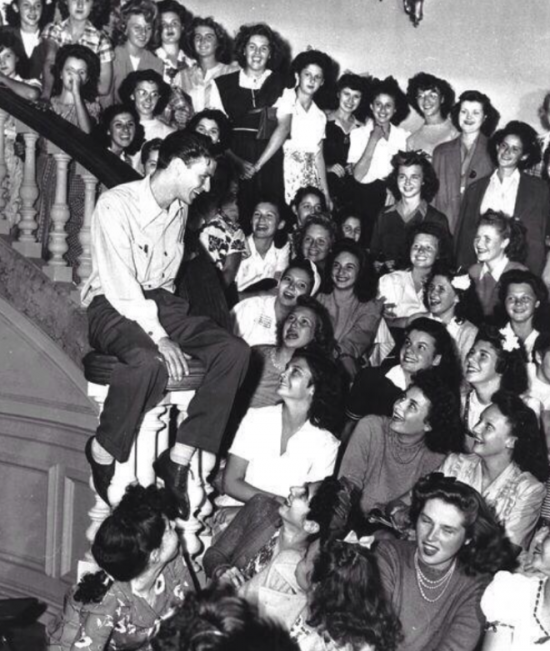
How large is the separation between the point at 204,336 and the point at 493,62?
448cm

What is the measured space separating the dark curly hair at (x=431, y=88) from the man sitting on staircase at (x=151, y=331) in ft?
10.2

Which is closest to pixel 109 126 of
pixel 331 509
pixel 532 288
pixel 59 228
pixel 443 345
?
pixel 59 228

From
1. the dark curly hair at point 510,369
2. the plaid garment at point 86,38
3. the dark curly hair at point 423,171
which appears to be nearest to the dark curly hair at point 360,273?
the dark curly hair at point 423,171

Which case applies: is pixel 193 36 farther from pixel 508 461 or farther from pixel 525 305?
pixel 508 461

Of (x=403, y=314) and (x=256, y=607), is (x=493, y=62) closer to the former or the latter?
(x=403, y=314)

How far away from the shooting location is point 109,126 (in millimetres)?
6078

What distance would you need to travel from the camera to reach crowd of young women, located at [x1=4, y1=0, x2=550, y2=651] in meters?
3.69

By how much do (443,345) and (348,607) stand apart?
5.55 feet

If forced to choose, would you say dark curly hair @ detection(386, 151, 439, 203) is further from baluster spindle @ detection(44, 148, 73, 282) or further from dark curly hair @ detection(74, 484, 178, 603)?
dark curly hair @ detection(74, 484, 178, 603)

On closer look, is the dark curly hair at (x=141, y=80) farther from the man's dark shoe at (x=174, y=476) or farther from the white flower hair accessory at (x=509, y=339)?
the man's dark shoe at (x=174, y=476)

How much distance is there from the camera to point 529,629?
3.47 m

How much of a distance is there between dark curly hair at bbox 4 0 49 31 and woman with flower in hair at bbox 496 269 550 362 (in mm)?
2984

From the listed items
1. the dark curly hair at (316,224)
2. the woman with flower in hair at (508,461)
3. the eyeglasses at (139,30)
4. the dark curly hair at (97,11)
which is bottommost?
the woman with flower in hair at (508,461)

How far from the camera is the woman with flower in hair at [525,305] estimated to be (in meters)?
5.23
